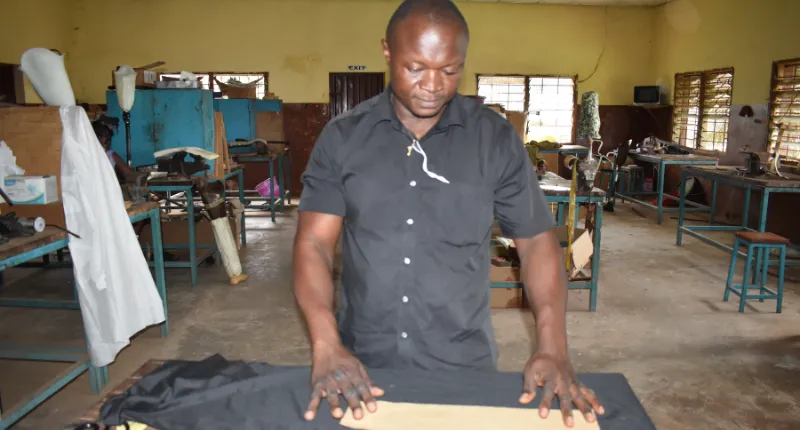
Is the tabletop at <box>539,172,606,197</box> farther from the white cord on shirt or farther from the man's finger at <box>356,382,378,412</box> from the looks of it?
the man's finger at <box>356,382,378,412</box>

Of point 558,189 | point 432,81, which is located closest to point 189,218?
point 558,189

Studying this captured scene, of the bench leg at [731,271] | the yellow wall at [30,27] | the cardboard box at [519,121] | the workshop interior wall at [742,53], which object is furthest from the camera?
the yellow wall at [30,27]

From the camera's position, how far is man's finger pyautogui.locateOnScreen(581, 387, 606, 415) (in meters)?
1.12

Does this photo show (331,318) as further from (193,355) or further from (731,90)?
(731,90)

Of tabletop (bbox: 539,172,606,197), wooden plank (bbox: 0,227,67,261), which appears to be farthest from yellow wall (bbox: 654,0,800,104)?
wooden plank (bbox: 0,227,67,261)

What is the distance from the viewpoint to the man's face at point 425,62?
1.17 m

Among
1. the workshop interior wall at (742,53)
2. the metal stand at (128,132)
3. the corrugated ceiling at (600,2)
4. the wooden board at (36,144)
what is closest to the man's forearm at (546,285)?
the wooden board at (36,144)

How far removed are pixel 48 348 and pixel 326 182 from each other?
2448 mm

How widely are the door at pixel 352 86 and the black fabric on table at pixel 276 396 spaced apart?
8638 mm

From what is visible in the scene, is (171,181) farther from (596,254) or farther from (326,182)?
(326,182)

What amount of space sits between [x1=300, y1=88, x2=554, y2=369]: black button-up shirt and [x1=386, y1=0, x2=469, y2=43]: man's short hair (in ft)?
0.67

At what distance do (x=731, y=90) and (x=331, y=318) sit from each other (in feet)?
26.1

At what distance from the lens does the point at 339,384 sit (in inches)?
44.6

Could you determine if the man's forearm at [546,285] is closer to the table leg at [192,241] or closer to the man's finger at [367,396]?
the man's finger at [367,396]
